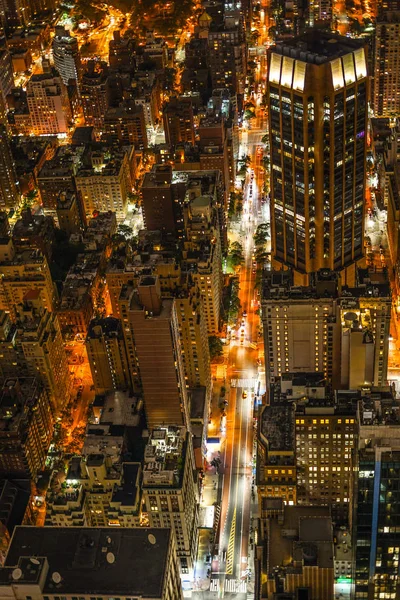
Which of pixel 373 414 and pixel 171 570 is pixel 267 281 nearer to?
pixel 373 414

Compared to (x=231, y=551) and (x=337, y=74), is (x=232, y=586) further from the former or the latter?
(x=337, y=74)

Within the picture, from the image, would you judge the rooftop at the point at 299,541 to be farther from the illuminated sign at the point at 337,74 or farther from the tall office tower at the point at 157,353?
the illuminated sign at the point at 337,74

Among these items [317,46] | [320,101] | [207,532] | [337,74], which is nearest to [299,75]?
[320,101]

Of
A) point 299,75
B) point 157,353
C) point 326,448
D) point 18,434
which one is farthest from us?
point 18,434

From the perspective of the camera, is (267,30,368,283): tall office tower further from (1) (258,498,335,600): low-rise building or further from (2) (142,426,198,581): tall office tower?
(1) (258,498,335,600): low-rise building

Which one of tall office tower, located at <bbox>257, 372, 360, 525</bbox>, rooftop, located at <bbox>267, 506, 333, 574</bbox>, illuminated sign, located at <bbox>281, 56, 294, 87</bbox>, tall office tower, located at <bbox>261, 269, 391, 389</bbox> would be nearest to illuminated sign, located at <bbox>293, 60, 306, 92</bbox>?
illuminated sign, located at <bbox>281, 56, 294, 87</bbox>

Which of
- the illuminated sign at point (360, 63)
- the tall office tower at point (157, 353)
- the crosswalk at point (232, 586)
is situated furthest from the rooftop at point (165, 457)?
the illuminated sign at point (360, 63)
